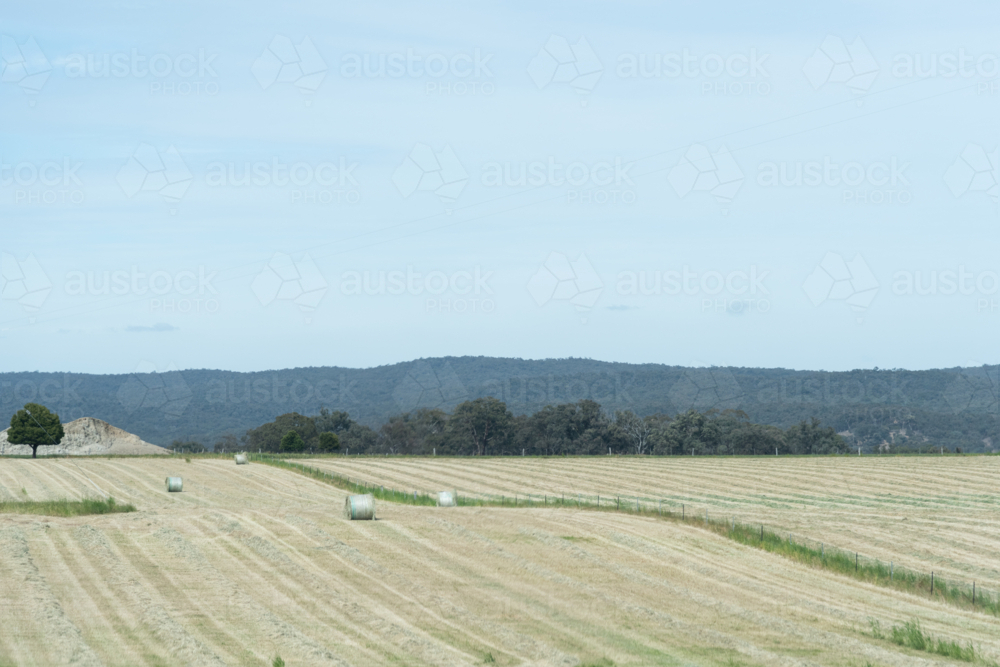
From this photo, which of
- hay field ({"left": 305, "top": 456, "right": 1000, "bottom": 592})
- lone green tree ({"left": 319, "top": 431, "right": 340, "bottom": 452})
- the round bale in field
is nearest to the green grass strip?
the round bale in field

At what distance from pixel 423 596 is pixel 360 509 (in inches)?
479

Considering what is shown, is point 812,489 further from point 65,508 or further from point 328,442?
point 328,442

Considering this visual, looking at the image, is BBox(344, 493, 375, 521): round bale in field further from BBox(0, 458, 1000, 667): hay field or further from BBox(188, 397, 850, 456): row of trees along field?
BBox(188, 397, 850, 456): row of trees along field

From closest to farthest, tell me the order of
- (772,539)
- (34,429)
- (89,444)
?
(772,539) < (34,429) < (89,444)

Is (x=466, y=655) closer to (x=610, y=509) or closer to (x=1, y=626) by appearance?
(x=1, y=626)

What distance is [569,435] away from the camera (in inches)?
6033

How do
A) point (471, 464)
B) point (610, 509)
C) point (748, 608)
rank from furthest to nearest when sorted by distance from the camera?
1. point (471, 464)
2. point (610, 509)
3. point (748, 608)

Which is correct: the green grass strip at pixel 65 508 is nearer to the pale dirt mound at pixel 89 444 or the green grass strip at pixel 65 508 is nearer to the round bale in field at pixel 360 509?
the round bale in field at pixel 360 509

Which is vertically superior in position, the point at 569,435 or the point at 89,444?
the point at 569,435

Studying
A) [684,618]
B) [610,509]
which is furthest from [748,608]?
[610,509]

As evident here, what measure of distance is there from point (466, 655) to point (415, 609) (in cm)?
445

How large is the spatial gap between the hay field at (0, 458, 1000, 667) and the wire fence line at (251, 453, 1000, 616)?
3.40 ft

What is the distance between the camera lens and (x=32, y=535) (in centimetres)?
3297

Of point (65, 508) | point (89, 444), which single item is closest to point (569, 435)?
point (89, 444)
